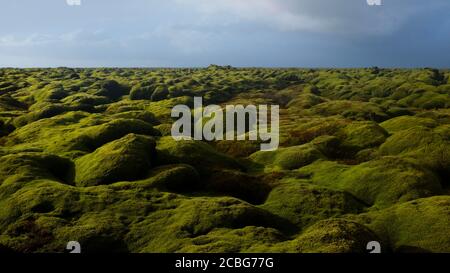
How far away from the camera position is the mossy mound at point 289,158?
173 feet

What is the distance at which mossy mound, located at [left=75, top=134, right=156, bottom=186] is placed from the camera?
4362cm

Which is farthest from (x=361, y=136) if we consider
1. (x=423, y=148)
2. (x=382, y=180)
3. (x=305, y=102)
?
(x=305, y=102)

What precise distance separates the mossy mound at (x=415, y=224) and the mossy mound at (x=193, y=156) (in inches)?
671

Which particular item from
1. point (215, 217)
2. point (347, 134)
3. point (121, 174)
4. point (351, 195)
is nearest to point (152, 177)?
point (121, 174)

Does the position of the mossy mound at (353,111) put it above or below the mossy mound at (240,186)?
above

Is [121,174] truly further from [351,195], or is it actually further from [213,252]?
[351,195]

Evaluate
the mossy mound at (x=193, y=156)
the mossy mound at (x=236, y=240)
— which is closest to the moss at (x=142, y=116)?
the mossy mound at (x=193, y=156)

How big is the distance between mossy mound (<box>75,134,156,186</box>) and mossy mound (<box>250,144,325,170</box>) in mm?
13087

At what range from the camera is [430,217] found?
115ft

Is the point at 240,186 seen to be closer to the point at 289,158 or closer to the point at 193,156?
the point at 193,156

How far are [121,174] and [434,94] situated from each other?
110395mm

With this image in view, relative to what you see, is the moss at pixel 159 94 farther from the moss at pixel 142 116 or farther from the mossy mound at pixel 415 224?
the mossy mound at pixel 415 224
